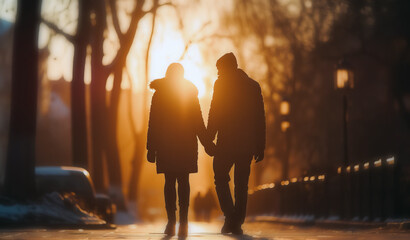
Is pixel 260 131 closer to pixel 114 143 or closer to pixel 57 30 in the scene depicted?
pixel 57 30

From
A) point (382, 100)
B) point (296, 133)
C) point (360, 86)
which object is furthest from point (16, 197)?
point (296, 133)

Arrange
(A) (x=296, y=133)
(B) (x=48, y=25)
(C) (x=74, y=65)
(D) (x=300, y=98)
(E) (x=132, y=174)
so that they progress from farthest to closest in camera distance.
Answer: (A) (x=296, y=133) < (D) (x=300, y=98) < (E) (x=132, y=174) < (C) (x=74, y=65) < (B) (x=48, y=25)

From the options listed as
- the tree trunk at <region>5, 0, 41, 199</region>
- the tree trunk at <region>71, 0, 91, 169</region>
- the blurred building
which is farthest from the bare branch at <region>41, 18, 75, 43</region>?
the blurred building

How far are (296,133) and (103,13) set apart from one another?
26.0m

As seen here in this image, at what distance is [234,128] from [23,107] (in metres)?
7.30

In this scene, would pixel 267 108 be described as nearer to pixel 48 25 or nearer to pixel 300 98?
pixel 300 98

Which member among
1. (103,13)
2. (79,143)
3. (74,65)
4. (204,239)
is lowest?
(204,239)

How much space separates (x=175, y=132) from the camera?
43.0 feet

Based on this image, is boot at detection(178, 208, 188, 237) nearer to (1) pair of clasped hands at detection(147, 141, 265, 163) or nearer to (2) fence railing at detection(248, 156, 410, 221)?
(1) pair of clasped hands at detection(147, 141, 265, 163)

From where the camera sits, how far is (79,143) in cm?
3288

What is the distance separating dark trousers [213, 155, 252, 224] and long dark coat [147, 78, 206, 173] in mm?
421

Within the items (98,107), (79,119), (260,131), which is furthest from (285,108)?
(260,131)

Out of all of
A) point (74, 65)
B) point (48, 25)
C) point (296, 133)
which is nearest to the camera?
point (48, 25)

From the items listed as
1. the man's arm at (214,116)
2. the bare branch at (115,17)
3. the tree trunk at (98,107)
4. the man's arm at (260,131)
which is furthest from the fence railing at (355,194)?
the bare branch at (115,17)
